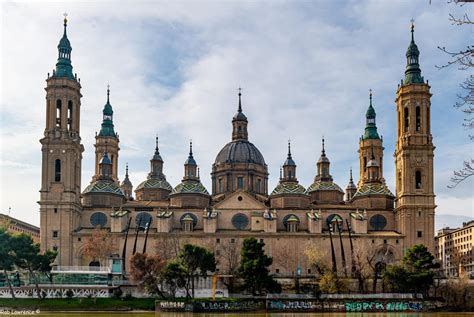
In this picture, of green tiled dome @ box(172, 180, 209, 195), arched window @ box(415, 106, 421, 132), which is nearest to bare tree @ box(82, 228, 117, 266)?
green tiled dome @ box(172, 180, 209, 195)

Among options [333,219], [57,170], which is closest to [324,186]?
[333,219]

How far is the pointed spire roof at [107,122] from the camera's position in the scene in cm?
11756

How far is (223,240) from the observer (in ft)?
306

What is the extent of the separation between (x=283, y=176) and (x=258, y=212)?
37.8ft

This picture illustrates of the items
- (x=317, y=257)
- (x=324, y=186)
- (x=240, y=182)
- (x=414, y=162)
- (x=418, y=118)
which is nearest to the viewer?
(x=317, y=257)

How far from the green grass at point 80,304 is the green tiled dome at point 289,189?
33342mm

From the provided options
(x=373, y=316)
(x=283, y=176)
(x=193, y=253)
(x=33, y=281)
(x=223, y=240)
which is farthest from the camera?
(x=283, y=176)

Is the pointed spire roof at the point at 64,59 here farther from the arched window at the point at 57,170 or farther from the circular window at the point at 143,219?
the circular window at the point at 143,219

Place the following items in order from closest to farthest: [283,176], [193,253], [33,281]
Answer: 1. [193,253]
2. [33,281]
3. [283,176]

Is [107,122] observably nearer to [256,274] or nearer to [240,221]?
[240,221]

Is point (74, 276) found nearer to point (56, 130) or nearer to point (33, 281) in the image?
point (33, 281)

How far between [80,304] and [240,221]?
32.2 meters

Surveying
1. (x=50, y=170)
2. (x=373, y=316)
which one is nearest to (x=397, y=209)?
(x=373, y=316)

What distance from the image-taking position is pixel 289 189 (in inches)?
3969
